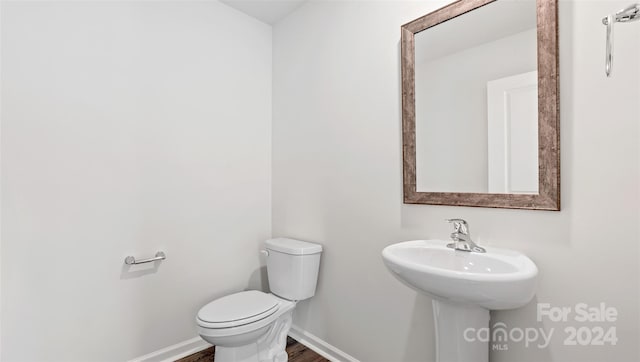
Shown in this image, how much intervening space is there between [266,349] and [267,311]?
0.28m

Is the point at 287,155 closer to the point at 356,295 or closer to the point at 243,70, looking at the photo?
the point at 243,70

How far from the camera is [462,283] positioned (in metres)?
0.90

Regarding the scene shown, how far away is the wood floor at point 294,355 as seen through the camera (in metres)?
1.84

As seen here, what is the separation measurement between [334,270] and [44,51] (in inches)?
74.0

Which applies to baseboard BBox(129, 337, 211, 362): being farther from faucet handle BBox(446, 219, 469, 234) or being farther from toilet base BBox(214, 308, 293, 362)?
faucet handle BBox(446, 219, 469, 234)

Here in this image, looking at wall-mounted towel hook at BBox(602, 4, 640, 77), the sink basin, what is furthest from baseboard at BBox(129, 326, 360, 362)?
wall-mounted towel hook at BBox(602, 4, 640, 77)

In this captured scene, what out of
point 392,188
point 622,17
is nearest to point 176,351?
point 392,188

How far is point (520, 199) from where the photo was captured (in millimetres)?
1149

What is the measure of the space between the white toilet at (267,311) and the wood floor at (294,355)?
0.10m

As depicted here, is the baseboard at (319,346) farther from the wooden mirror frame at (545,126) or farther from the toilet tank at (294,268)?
the wooden mirror frame at (545,126)

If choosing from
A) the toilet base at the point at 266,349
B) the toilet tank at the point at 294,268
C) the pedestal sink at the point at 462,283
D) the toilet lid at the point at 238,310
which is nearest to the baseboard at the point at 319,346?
the toilet base at the point at 266,349

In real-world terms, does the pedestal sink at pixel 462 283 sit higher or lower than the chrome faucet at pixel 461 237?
lower

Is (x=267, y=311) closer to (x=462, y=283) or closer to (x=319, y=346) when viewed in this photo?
(x=319, y=346)

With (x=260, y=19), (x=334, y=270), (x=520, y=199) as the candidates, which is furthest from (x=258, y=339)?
(x=260, y=19)
